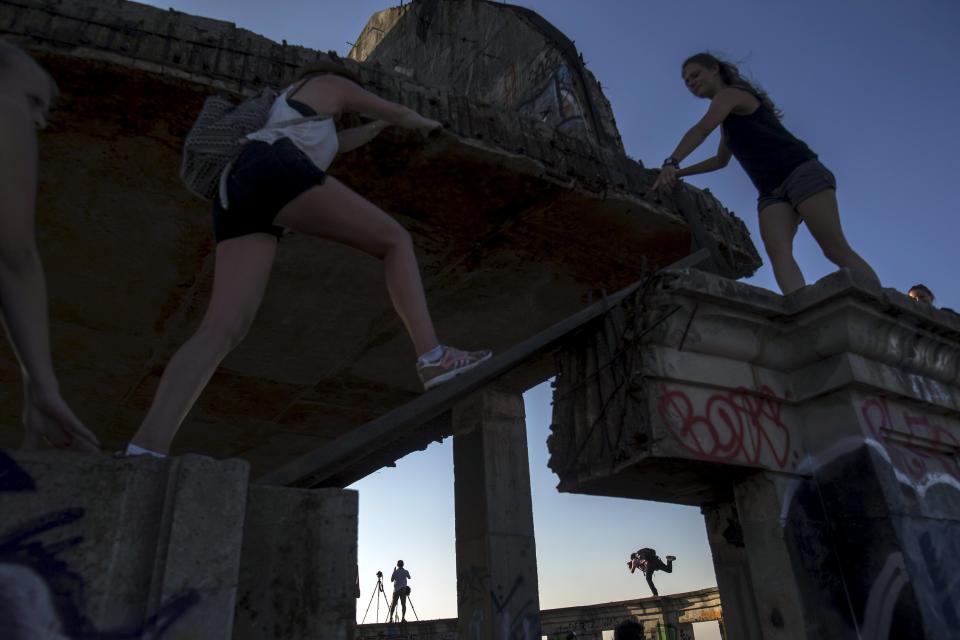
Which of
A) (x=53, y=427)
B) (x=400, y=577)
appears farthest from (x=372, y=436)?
(x=400, y=577)

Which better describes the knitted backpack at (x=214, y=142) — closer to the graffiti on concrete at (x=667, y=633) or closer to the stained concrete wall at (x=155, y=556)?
the stained concrete wall at (x=155, y=556)

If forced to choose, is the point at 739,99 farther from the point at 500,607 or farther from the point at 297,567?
the point at 500,607

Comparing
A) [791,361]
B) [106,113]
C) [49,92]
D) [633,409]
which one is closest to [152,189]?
[106,113]

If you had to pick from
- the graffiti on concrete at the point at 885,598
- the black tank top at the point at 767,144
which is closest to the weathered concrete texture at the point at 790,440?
the graffiti on concrete at the point at 885,598

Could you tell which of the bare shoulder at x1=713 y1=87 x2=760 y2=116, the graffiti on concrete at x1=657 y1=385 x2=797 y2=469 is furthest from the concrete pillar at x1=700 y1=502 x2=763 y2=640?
the bare shoulder at x1=713 y1=87 x2=760 y2=116

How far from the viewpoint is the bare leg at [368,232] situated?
2303 mm

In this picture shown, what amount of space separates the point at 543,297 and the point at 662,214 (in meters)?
1.24

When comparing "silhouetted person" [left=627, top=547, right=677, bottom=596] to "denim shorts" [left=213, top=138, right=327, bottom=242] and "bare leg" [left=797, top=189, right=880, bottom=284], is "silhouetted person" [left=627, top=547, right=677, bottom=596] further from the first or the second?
"denim shorts" [left=213, top=138, right=327, bottom=242]

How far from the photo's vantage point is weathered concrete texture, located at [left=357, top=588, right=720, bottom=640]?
18.3m

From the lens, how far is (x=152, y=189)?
3.87 meters

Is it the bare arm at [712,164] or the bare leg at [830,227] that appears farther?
the bare arm at [712,164]

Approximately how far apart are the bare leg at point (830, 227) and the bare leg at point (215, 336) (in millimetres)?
2775

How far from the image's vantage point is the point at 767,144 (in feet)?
12.2

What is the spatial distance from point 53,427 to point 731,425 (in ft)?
8.57
